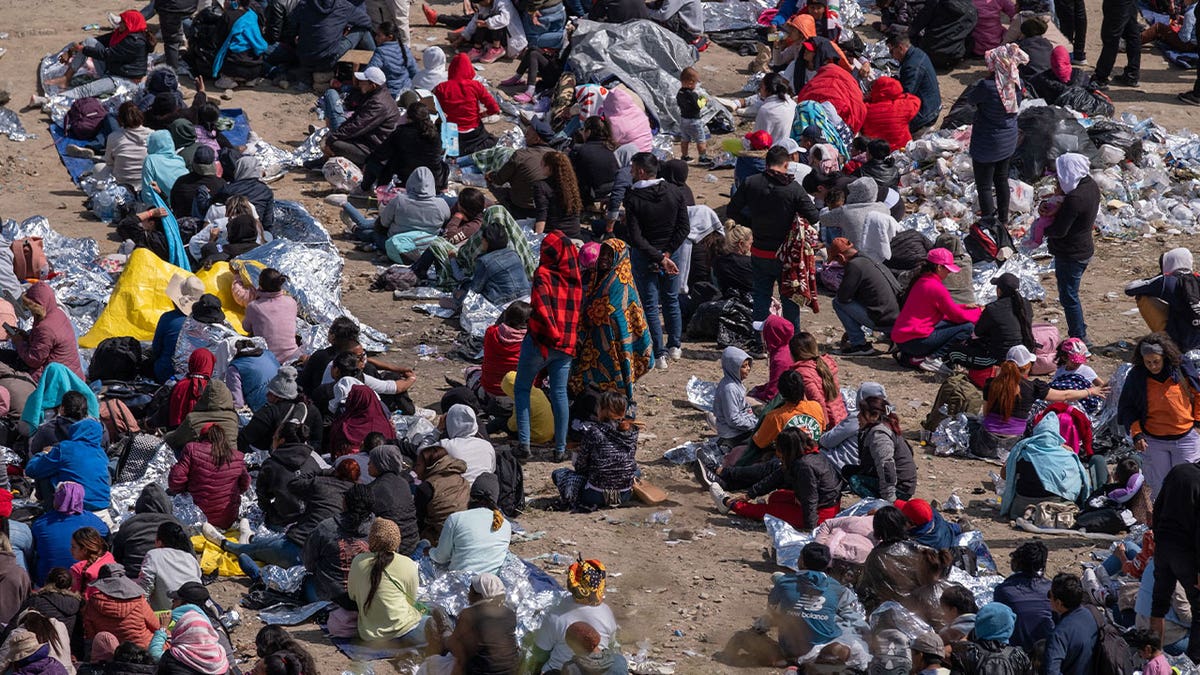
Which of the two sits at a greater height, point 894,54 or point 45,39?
point 894,54

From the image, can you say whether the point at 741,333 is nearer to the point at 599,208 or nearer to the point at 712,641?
the point at 599,208

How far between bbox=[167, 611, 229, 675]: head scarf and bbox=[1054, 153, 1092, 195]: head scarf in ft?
26.1

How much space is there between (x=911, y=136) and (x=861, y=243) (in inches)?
126

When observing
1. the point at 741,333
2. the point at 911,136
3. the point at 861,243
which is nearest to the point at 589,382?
the point at 741,333

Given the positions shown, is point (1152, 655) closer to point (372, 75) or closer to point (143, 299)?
point (143, 299)

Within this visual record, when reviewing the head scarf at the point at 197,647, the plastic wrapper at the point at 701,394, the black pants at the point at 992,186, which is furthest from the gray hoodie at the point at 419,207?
the head scarf at the point at 197,647

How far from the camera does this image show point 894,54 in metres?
18.1

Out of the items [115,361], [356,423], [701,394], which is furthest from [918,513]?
[115,361]

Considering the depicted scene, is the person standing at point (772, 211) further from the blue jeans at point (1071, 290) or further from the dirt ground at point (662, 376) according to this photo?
the blue jeans at point (1071, 290)

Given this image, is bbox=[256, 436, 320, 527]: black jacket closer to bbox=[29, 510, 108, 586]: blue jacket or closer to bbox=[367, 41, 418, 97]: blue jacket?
bbox=[29, 510, 108, 586]: blue jacket

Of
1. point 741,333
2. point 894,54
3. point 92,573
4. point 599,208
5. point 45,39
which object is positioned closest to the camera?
point 92,573

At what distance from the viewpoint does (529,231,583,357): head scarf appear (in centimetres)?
1227

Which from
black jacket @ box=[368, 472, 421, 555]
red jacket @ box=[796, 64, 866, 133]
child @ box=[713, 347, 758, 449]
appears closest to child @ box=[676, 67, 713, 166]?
red jacket @ box=[796, 64, 866, 133]

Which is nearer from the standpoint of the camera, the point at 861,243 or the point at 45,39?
the point at 861,243
